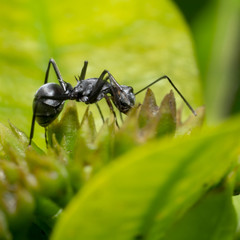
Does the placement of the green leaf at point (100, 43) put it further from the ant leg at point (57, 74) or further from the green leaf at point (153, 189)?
the green leaf at point (153, 189)

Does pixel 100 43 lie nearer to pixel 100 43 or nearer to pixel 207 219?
pixel 100 43

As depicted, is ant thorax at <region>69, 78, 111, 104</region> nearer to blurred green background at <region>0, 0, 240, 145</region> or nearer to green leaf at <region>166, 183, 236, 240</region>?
blurred green background at <region>0, 0, 240, 145</region>

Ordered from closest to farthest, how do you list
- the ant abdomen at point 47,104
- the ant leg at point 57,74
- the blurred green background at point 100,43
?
the ant abdomen at point 47,104 → the ant leg at point 57,74 → the blurred green background at point 100,43

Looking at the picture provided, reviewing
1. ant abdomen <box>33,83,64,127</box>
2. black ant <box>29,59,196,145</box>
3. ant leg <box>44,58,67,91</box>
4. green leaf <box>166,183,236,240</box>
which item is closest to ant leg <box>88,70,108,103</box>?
black ant <box>29,59,196,145</box>

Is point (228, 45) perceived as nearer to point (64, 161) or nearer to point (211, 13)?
point (211, 13)

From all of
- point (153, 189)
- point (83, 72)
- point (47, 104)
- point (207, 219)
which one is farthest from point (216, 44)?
point (153, 189)

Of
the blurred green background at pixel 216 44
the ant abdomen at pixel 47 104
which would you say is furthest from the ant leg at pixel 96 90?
the blurred green background at pixel 216 44
